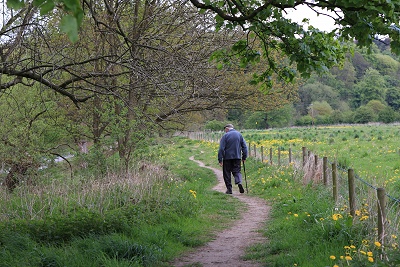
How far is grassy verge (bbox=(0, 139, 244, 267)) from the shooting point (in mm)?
6566

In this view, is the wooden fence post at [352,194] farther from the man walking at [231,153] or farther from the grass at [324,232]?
the man walking at [231,153]

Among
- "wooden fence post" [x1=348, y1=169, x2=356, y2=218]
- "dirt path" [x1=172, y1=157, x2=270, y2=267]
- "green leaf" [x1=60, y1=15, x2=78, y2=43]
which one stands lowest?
"dirt path" [x1=172, y1=157, x2=270, y2=267]

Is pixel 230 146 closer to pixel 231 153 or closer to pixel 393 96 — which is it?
pixel 231 153

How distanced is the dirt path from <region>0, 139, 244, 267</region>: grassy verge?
23 centimetres

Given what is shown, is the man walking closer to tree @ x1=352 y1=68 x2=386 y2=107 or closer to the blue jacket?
the blue jacket

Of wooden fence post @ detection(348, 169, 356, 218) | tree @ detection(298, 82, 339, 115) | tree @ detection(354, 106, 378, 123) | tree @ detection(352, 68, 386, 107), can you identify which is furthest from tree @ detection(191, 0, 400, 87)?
tree @ detection(298, 82, 339, 115)

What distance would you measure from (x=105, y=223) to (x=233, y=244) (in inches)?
85.1

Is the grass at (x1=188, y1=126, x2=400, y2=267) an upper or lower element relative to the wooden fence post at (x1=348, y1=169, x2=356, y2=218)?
lower

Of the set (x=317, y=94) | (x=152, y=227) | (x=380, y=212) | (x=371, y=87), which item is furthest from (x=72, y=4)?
(x=317, y=94)

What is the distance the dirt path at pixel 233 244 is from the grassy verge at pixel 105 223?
23 cm

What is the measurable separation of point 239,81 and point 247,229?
9498 mm

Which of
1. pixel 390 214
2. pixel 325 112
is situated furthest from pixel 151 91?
pixel 325 112

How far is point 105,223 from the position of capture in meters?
7.91

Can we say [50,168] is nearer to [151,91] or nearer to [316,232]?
[151,91]
